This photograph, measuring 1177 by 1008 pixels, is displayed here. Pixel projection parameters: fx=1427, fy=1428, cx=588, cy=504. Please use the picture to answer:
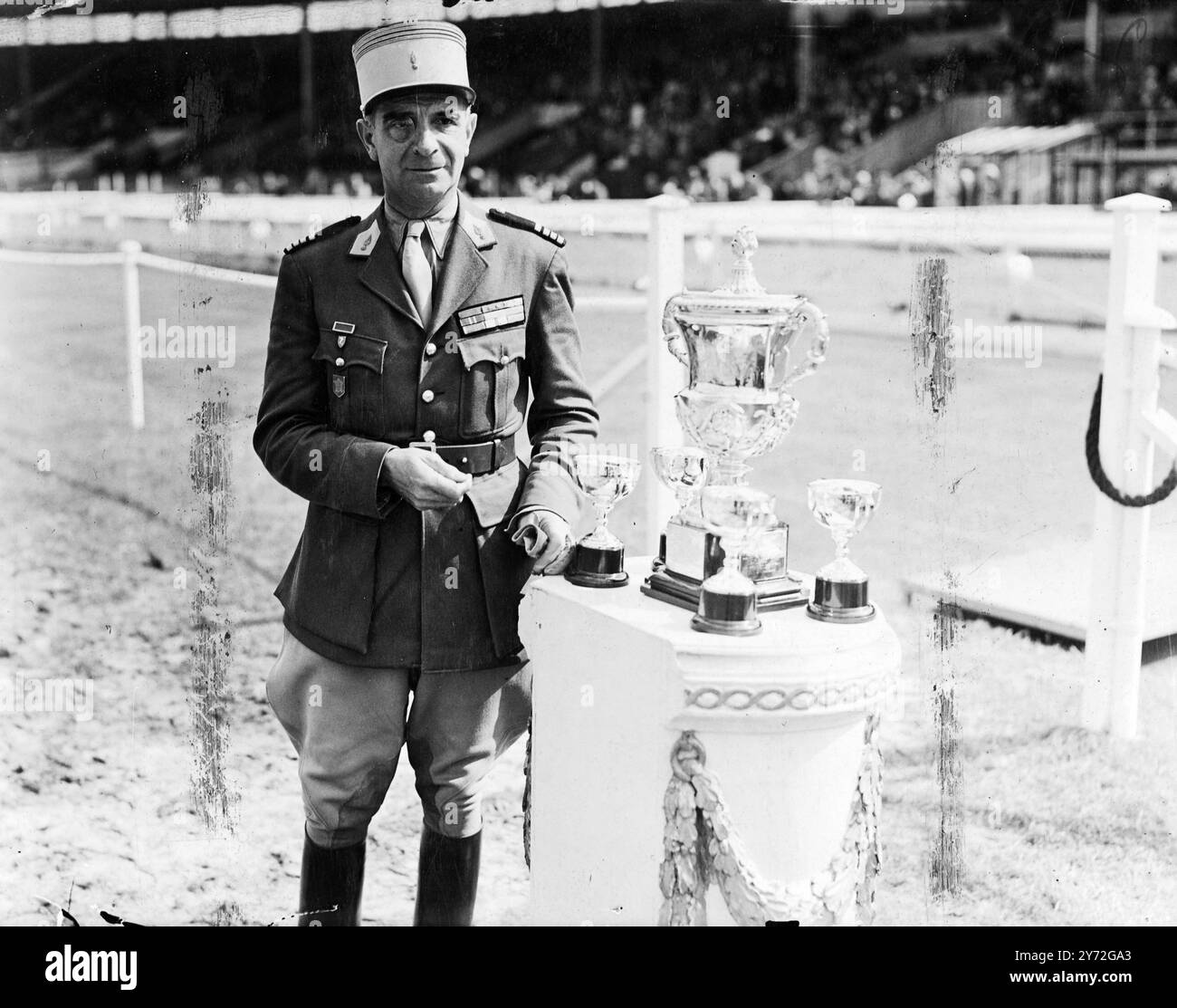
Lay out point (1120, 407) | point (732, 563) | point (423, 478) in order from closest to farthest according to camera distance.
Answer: point (732, 563)
point (423, 478)
point (1120, 407)

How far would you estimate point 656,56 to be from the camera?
65.5 ft

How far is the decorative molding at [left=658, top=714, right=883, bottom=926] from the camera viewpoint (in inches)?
82.5

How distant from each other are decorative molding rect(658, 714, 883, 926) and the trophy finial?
0.70 m

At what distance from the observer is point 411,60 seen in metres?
2.26

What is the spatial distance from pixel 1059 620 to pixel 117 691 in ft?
10.3

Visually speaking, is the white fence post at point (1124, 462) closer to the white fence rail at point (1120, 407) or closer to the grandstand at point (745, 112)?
the white fence rail at point (1120, 407)

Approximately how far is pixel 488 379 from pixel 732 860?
2.89 ft

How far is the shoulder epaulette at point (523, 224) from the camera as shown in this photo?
245 cm

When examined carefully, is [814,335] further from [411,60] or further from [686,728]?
[411,60]

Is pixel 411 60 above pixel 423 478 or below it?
above

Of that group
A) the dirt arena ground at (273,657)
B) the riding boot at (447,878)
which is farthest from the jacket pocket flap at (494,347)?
the dirt arena ground at (273,657)

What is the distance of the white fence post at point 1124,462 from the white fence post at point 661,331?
1.20 m

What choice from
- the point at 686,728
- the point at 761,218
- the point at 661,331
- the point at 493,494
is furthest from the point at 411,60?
the point at 761,218

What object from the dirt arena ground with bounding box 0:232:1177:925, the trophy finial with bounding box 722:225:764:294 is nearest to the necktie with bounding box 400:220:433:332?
the trophy finial with bounding box 722:225:764:294
